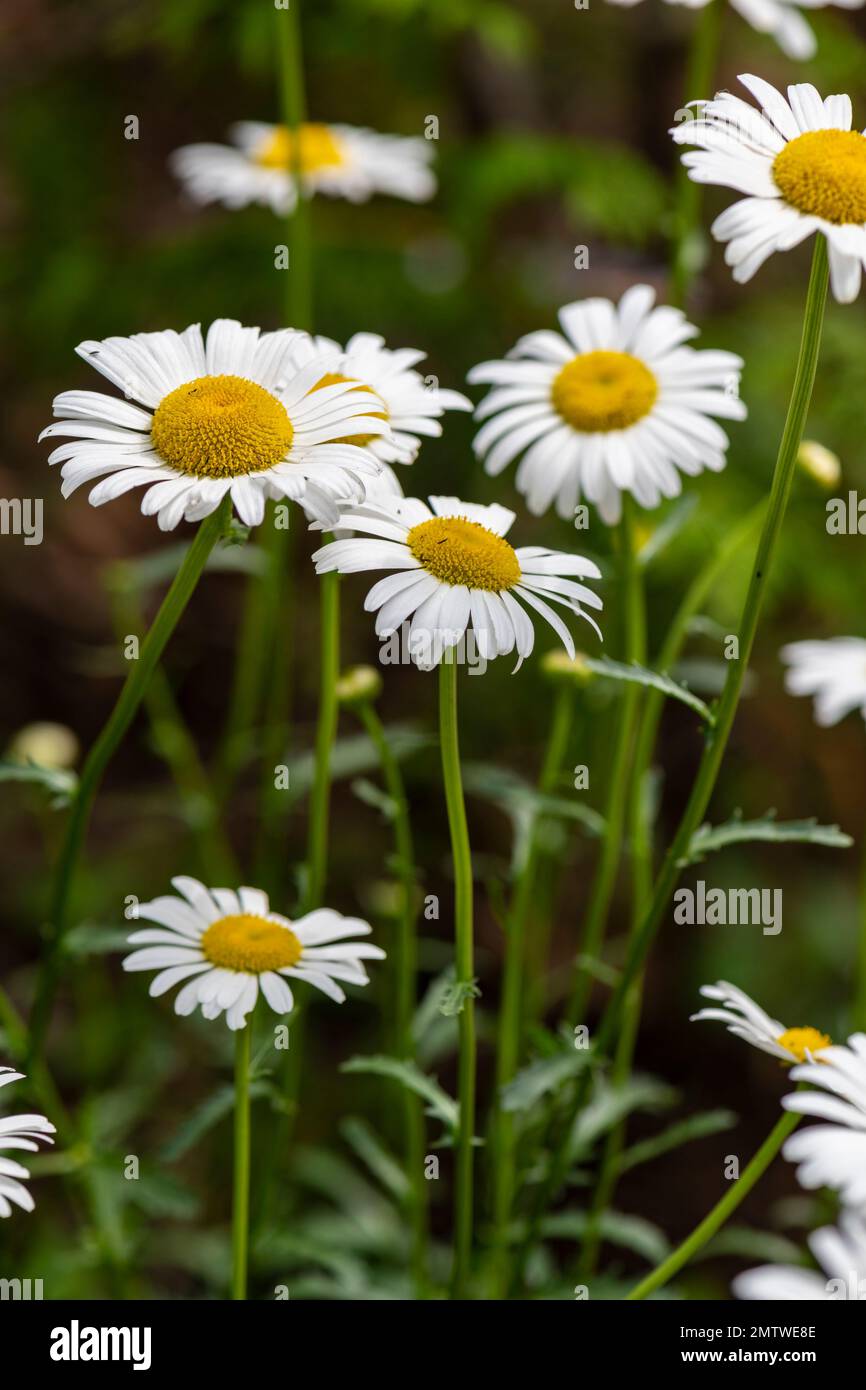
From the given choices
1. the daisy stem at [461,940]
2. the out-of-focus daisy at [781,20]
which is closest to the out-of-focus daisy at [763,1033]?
the daisy stem at [461,940]

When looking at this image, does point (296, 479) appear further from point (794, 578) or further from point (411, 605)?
point (794, 578)

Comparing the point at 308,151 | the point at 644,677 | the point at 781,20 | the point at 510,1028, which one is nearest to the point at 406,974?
the point at 510,1028

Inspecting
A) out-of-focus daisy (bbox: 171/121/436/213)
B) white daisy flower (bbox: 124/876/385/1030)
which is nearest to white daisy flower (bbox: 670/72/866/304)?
white daisy flower (bbox: 124/876/385/1030)

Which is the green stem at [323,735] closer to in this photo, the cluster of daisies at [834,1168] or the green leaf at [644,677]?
the green leaf at [644,677]

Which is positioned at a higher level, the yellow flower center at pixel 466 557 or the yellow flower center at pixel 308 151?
the yellow flower center at pixel 308 151

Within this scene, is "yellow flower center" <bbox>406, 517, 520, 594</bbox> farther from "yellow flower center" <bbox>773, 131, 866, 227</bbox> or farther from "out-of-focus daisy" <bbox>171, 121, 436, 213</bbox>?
"out-of-focus daisy" <bbox>171, 121, 436, 213</bbox>
